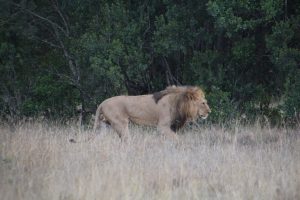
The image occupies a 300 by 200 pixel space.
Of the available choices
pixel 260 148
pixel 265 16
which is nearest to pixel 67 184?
pixel 260 148

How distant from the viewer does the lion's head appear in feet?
36.2

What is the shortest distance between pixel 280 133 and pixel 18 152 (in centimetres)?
489

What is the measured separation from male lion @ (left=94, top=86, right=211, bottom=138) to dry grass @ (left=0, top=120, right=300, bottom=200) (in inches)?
23.1

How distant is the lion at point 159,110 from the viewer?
Result: 431 inches

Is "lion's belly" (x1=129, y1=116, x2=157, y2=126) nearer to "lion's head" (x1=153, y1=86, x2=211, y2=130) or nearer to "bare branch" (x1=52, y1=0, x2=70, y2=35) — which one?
"lion's head" (x1=153, y1=86, x2=211, y2=130)

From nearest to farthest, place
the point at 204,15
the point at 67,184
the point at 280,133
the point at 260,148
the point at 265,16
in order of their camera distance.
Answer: the point at 67,184 < the point at 260,148 < the point at 280,133 < the point at 265,16 < the point at 204,15

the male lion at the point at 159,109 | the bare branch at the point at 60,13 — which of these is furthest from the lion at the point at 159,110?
the bare branch at the point at 60,13

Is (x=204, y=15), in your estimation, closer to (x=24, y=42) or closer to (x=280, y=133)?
(x=280, y=133)

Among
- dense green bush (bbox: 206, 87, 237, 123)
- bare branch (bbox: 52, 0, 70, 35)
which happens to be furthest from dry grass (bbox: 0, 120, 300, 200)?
bare branch (bbox: 52, 0, 70, 35)

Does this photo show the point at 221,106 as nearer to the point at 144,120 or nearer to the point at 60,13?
the point at 144,120

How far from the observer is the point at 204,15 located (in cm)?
1351

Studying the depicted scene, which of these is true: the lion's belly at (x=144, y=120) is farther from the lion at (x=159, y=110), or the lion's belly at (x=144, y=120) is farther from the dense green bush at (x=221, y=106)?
the dense green bush at (x=221, y=106)

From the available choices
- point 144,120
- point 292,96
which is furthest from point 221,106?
point 144,120

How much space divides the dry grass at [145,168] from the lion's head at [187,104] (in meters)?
0.75
